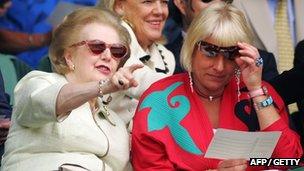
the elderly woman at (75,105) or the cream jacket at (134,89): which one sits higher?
the elderly woman at (75,105)

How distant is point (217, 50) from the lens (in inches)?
165

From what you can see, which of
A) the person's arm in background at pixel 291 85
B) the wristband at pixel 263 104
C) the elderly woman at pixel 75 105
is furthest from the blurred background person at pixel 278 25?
the elderly woman at pixel 75 105

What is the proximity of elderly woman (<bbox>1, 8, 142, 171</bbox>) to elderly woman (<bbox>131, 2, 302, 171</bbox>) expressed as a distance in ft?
0.61

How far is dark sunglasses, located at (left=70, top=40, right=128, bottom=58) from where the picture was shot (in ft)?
13.3

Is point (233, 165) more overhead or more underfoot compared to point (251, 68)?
more underfoot

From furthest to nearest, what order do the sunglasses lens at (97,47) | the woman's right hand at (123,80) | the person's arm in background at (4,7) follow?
the person's arm in background at (4,7)
the sunglasses lens at (97,47)
the woman's right hand at (123,80)

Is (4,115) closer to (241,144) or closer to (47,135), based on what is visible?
(47,135)

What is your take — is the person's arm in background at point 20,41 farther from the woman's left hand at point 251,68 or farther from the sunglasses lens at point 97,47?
the woman's left hand at point 251,68

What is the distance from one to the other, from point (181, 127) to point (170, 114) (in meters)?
0.09

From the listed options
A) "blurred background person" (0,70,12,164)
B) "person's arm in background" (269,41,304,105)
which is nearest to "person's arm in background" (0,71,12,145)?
"blurred background person" (0,70,12,164)

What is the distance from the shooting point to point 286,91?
468cm

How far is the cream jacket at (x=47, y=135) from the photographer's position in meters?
3.75

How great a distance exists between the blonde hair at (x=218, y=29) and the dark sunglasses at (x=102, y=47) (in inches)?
14.8

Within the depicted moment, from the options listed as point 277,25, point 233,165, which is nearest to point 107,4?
point 277,25
